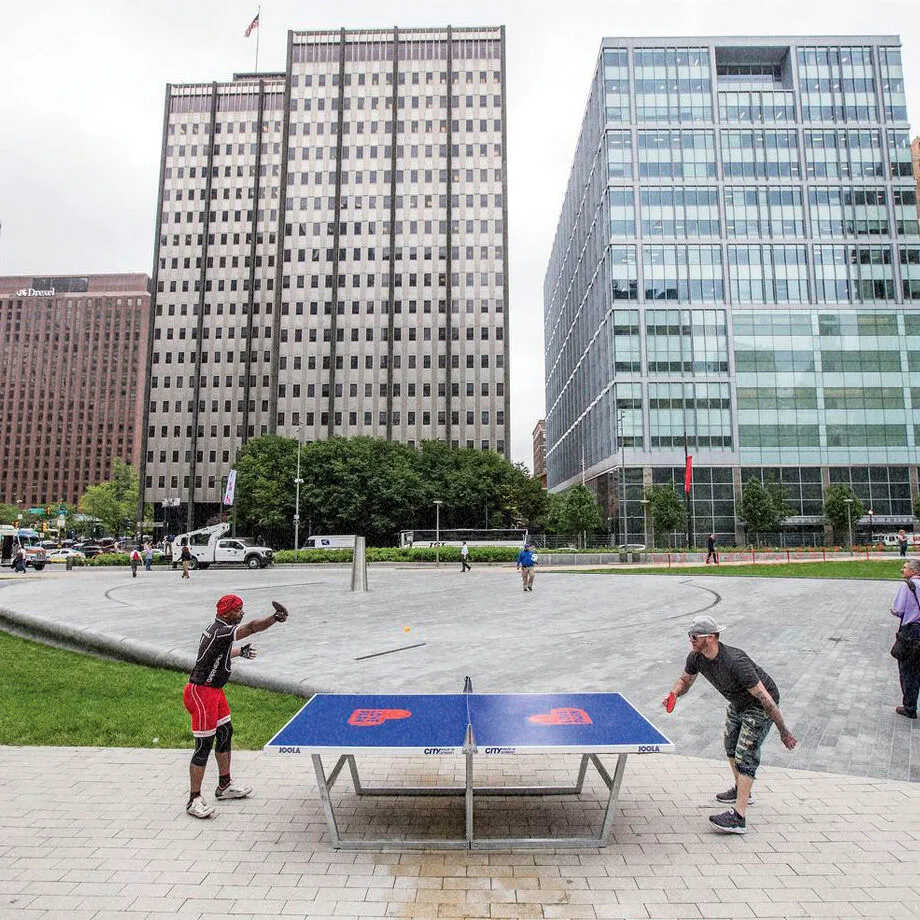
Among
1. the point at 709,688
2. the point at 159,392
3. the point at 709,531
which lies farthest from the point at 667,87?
the point at 709,688

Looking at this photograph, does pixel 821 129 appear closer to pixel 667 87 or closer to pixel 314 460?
pixel 667 87

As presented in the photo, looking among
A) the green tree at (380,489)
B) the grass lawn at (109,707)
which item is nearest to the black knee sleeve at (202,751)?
the grass lawn at (109,707)

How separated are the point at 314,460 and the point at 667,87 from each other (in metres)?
57.4

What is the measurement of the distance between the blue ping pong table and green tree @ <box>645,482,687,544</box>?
180ft

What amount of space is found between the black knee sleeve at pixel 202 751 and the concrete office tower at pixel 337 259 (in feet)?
Answer: 234

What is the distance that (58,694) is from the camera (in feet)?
28.5

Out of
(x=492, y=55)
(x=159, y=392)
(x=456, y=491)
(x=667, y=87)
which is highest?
(x=492, y=55)

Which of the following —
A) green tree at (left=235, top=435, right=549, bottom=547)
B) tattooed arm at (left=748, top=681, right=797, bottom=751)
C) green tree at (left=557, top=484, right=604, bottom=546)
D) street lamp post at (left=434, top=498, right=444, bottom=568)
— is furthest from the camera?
green tree at (left=557, top=484, right=604, bottom=546)

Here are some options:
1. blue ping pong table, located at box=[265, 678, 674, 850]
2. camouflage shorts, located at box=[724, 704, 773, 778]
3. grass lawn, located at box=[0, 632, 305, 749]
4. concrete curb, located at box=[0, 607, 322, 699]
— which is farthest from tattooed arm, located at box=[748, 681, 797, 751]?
concrete curb, located at box=[0, 607, 322, 699]

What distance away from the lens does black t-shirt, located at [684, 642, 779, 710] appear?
4.77 m

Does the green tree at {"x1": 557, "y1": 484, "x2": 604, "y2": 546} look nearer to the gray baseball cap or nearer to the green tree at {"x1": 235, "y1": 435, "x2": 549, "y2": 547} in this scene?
the green tree at {"x1": 235, "y1": 435, "x2": 549, "y2": 547}

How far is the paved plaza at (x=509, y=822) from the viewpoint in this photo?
149 inches

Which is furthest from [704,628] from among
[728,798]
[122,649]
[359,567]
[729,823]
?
[359,567]

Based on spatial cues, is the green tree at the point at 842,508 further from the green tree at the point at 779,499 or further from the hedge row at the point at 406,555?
the hedge row at the point at 406,555
